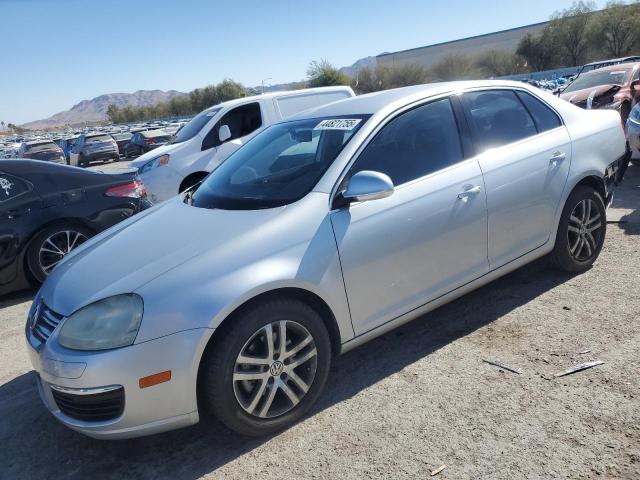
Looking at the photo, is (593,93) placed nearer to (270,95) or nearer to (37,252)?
(270,95)

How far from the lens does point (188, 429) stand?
2.94m

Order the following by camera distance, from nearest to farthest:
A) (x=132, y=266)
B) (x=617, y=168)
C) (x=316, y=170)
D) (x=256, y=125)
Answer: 1. (x=132, y=266)
2. (x=316, y=170)
3. (x=617, y=168)
4. (x=256, y=125)

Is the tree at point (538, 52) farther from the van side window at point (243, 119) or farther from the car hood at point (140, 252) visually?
the car hood at point (140, 252)

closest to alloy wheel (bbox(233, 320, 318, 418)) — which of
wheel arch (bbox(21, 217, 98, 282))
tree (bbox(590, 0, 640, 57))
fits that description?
wheel arch (bbox(21, 217, 98, 282))

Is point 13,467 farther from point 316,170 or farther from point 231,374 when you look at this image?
point 316,170

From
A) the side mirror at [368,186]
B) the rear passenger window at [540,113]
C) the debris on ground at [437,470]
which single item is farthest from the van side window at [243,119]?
the debris on ground at [437,470]

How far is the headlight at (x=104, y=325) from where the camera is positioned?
8.00ft

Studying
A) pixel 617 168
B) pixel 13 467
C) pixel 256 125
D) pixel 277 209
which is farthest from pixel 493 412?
pixel 256 125

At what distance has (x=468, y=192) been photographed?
11.1 feet

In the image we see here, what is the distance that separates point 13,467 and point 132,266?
1255 millimetres

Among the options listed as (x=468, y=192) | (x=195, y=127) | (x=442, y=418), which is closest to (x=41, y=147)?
(x=195, y=127)

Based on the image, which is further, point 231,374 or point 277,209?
point 277,209

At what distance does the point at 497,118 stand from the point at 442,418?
87.3 inches

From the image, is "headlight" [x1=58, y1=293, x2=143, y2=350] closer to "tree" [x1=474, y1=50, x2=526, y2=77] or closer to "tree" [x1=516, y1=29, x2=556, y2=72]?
"tree" [x1=516, y1=29, x2=556, y2=72]
